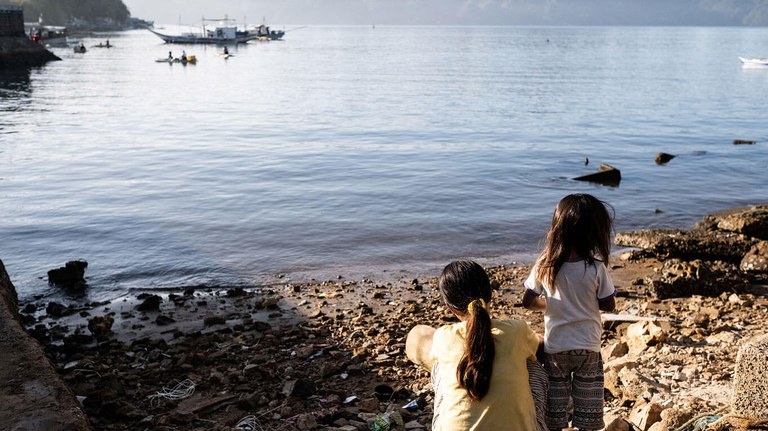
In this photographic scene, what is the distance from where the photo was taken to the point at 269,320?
379 inches

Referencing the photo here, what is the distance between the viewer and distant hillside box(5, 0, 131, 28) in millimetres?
158000

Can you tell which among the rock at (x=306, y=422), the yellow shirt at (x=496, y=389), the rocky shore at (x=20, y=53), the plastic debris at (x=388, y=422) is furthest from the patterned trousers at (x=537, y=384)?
the rocky shore at (x=20, y=53)

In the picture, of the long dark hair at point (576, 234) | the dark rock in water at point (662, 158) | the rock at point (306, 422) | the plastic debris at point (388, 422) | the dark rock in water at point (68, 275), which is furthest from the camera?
the dark rock in water at point (662, 158)

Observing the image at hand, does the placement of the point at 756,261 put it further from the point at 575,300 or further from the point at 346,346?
the point at 575,300

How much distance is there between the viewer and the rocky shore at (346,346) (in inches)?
238

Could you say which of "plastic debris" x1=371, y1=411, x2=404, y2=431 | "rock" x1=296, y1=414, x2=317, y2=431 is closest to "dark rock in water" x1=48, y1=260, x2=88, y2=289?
"rock" x1=296, y1=414, x2=317, y2=431

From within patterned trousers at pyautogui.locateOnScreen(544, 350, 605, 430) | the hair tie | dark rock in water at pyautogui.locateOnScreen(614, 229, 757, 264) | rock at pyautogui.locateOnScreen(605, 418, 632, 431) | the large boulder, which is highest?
the hair tie

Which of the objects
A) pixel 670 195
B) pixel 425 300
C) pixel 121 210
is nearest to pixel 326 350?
pixel 425 300

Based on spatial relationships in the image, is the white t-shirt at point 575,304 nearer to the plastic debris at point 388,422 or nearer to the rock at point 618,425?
the rock at point 618,425

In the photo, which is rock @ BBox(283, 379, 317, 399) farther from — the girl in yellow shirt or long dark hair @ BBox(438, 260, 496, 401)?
long dark hair @ BBox(438, 260, 496, 401)

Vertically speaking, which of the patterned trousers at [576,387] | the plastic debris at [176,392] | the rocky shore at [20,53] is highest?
the rocky shore at [20,53]

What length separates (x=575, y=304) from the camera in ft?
14.7

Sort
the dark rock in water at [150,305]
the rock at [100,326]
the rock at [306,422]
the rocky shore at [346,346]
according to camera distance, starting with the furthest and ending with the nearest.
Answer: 1. the dark rock in water at [150,305]
2. the rock at [100,326]
3. the rocky shore at [346,346]
4. the rock at [306,422]

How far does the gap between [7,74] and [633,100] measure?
48.7 m
